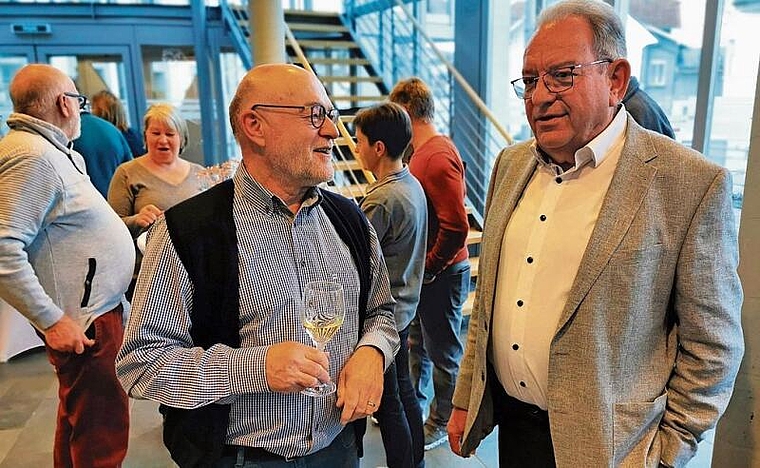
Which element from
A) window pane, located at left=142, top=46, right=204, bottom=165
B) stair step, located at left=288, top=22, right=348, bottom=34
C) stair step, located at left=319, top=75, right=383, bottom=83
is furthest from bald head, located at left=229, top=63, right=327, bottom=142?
window pane, located at left=142, top=46, right=204, bottom=165

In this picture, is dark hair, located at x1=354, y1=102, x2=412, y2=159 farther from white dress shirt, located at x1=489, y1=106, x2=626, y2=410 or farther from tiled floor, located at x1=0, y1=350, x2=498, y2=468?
tiled floor, located at x1=0, y1=350, x2=498, y2=468

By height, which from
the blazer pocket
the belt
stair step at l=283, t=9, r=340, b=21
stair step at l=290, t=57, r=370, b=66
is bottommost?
the belt

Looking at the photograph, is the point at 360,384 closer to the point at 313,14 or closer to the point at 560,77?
the point at 560,77

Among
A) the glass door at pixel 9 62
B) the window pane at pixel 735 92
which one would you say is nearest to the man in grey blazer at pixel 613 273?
the window pane at pixel 735 92

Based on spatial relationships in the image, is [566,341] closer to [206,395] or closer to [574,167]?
[574,167]

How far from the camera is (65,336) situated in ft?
5.90

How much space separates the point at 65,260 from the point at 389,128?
128 centimetres

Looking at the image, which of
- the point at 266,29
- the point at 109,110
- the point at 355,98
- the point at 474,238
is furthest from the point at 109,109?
the point at 474,238

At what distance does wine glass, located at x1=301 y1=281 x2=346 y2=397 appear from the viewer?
1.12 metres

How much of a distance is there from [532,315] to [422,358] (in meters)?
1.83

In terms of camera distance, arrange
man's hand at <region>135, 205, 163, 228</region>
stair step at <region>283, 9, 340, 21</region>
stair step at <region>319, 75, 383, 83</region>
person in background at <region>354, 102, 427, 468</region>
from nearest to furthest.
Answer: person in background at <region>354, 102, 427, 468</region>, man's hand at <region>135, 205, 163, 228</region>, stair step at <region>319, 75, 383, 83</region>, stair step at <region>283, 9, 340, 21</region>

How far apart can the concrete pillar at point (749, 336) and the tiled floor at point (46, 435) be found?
1.10 meters

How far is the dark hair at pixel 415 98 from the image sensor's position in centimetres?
255

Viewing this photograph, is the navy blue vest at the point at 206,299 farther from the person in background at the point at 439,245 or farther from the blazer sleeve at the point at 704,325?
the person in background at the point at 439,245
